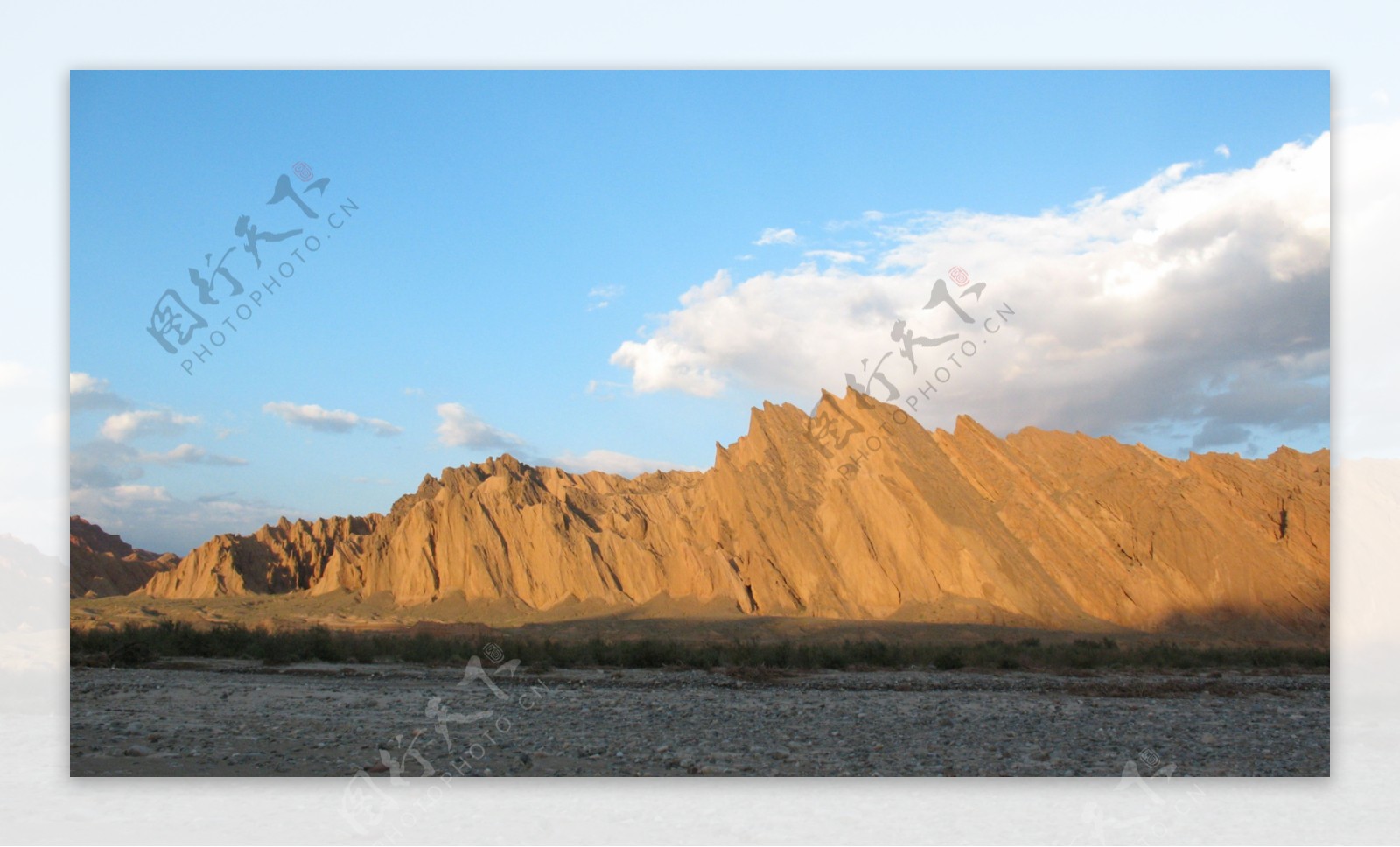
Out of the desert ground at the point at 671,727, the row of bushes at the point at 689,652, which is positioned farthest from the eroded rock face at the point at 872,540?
the desert ground at the point at 671,727

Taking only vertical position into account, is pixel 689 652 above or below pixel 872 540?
below

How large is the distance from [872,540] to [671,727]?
27.9ft

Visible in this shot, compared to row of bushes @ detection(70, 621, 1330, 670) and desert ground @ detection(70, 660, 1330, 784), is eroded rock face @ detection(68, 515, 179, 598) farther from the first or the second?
desert ground @ detection(70, 660, 1330, 784)

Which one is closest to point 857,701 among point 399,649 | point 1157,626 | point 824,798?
point 824,798

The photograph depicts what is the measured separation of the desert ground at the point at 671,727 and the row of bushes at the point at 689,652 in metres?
1.40

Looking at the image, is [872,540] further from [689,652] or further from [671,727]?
[671,727]

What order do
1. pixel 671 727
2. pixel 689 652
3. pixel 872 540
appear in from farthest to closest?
pixel 872 540, pixel 689 652, pixel 671 727

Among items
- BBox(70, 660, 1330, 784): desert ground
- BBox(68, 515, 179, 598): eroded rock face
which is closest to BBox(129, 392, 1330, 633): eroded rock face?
BBox(68, 515, 179, 598): eroded rock face

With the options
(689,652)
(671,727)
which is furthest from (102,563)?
(689,652)

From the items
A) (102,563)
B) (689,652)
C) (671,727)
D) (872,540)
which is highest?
(102,563)

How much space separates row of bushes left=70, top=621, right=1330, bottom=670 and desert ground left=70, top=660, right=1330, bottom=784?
1402mm

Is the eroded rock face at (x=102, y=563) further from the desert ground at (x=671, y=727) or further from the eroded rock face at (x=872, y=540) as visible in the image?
the eroded rock face at (x=872, y=540)

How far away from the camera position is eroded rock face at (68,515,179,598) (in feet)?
32.8

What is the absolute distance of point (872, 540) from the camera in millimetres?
17156
